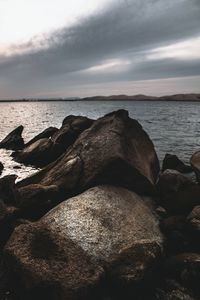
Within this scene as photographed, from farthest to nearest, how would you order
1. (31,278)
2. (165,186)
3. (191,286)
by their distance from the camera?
(165,186), (191,286), (31,278)

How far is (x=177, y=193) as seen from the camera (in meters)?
12.2

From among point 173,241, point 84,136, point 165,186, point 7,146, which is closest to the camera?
point 173,241

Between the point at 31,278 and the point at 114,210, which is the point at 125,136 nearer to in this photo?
the point at 114,210

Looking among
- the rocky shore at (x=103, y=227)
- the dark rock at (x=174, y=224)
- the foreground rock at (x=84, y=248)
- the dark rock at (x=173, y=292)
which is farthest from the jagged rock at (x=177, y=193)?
the dark rock at (x=173, y=292)

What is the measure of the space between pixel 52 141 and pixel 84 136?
8.76 meters

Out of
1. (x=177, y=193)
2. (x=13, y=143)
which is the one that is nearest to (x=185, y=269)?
(x=177, y=193)

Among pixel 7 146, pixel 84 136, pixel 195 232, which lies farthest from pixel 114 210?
pixel 7 146

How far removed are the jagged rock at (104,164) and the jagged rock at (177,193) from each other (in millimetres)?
565

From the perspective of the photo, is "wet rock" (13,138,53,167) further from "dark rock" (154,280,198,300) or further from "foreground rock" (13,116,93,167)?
"dark rock" (154,280,198,300)

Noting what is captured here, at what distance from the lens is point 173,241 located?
31.6 feet

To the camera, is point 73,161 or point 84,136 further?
point 84,136

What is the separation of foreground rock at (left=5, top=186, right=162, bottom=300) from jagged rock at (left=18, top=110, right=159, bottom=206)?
144 centimetres

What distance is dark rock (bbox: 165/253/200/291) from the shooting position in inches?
310

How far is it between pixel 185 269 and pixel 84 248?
2767 mm
